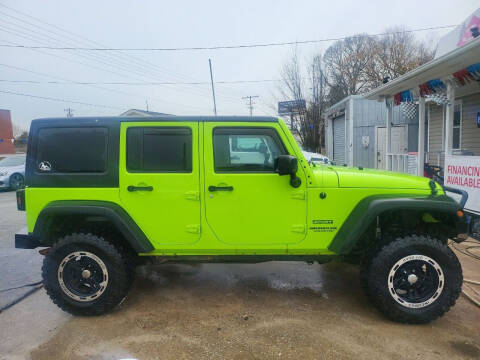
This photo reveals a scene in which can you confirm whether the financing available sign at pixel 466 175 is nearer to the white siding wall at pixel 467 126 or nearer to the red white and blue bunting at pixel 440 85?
the red white and blue bunting at pixel 440 85

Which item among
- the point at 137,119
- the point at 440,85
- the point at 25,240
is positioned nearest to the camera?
the point at 137,119

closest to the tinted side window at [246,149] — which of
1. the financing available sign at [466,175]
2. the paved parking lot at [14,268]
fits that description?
the paved parking lot at [14,268]

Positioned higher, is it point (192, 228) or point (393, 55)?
point (393, 55)

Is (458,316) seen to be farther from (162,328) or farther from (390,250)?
(162,328)

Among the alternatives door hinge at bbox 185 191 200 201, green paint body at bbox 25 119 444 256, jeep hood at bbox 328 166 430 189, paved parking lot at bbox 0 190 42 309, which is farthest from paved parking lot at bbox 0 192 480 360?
jeep hood at bbox 328 166 430 189

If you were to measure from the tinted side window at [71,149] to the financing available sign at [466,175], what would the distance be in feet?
19.6

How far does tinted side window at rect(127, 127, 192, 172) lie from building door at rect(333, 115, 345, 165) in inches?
553

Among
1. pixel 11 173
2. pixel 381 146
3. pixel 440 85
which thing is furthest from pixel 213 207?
pixel 11 173

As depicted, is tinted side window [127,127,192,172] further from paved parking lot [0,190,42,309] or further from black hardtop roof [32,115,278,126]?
paved parking lot [0,190,42,309]

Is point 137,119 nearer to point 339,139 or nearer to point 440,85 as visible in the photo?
point 440,85

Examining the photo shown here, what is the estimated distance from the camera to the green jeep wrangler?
10.1 feet

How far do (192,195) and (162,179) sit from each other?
321 mm

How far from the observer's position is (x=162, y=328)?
3.05 meters

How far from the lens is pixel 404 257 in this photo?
3.05m
